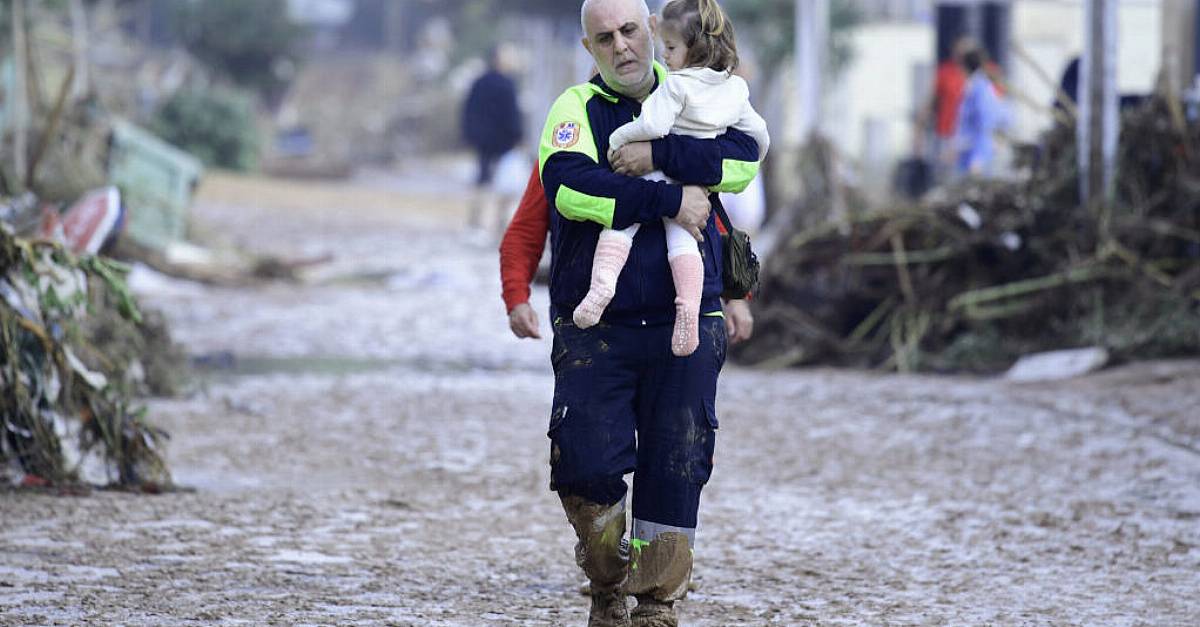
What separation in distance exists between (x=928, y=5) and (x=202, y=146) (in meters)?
16.6

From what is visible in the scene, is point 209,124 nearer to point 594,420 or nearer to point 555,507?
point 555,507

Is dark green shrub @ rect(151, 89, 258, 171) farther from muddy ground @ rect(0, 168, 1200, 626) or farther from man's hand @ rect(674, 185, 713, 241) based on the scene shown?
man's hand @ rect(674, 185, 713, 241)

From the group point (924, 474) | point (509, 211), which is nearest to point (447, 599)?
point (924, 474)

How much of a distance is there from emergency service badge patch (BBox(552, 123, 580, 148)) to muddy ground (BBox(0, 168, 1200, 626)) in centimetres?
127

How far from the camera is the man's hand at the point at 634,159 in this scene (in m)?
Answer: 4.11

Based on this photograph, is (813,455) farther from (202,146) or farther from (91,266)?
(202,146)

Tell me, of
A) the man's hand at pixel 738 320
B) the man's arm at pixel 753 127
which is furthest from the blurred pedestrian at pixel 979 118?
the man's arm at pixel 753 127

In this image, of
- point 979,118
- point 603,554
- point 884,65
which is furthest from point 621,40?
point 884,65

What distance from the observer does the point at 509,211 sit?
19.7 metres

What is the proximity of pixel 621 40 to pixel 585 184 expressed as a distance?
0.37m

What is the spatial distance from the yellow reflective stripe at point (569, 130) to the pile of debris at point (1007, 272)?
6.20m

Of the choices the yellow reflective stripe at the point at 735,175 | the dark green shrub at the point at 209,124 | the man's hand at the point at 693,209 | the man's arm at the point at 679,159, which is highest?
the man's arm at the point at 679,159

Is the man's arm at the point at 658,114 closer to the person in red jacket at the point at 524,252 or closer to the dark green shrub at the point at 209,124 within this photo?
the person in red jacket at the point at 524,252

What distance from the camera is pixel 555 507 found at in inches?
252
